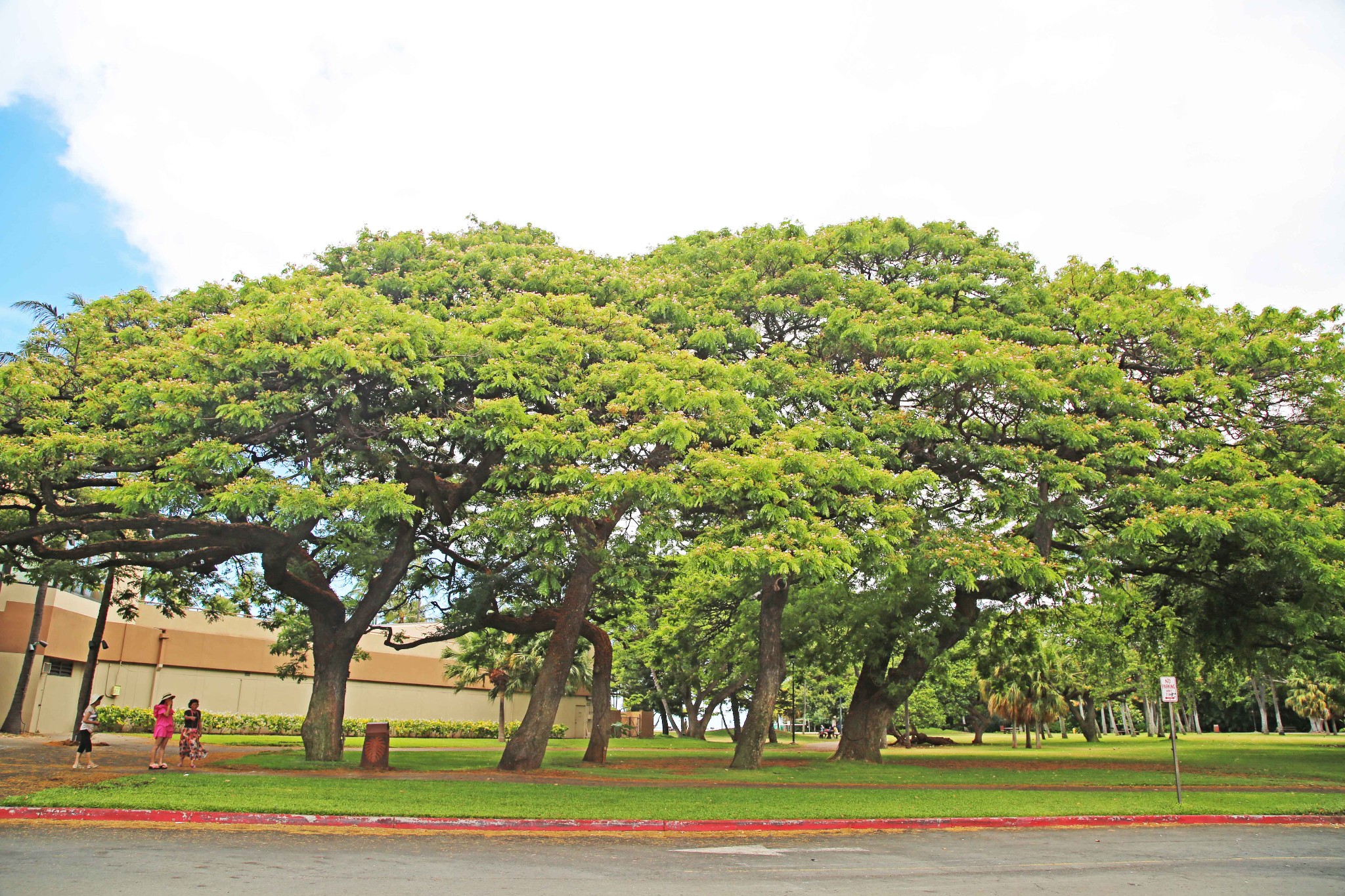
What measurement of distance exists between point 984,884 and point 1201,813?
887cm

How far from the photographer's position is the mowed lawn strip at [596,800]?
42.8 ft

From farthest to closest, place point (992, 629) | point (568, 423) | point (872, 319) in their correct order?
point (992, 629) → point (872, 319) → point (568, 423)

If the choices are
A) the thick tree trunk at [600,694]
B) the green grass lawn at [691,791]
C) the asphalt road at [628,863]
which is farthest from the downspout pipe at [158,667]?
the asphalt road at [628,863]

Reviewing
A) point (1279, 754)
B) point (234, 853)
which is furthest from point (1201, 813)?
point (1279, 754)

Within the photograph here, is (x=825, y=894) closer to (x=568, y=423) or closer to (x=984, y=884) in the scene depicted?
(x=984, y=884)

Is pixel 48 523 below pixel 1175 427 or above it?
below

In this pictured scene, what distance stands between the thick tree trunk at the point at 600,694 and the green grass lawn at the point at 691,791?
0.71 meters

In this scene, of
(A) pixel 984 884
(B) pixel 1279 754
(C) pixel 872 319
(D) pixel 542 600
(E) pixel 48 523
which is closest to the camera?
(A) pixel 984 884

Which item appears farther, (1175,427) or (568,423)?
(1175,427)

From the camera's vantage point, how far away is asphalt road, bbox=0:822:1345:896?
8.26 meters

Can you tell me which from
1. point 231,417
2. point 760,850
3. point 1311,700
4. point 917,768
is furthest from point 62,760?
point 1311,700

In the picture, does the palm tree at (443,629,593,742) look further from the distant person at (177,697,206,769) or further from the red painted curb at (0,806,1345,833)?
the red painted curb at (0,806,1345,833)

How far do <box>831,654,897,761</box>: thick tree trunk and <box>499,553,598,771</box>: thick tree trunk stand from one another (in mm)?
10887

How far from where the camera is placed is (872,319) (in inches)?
807
